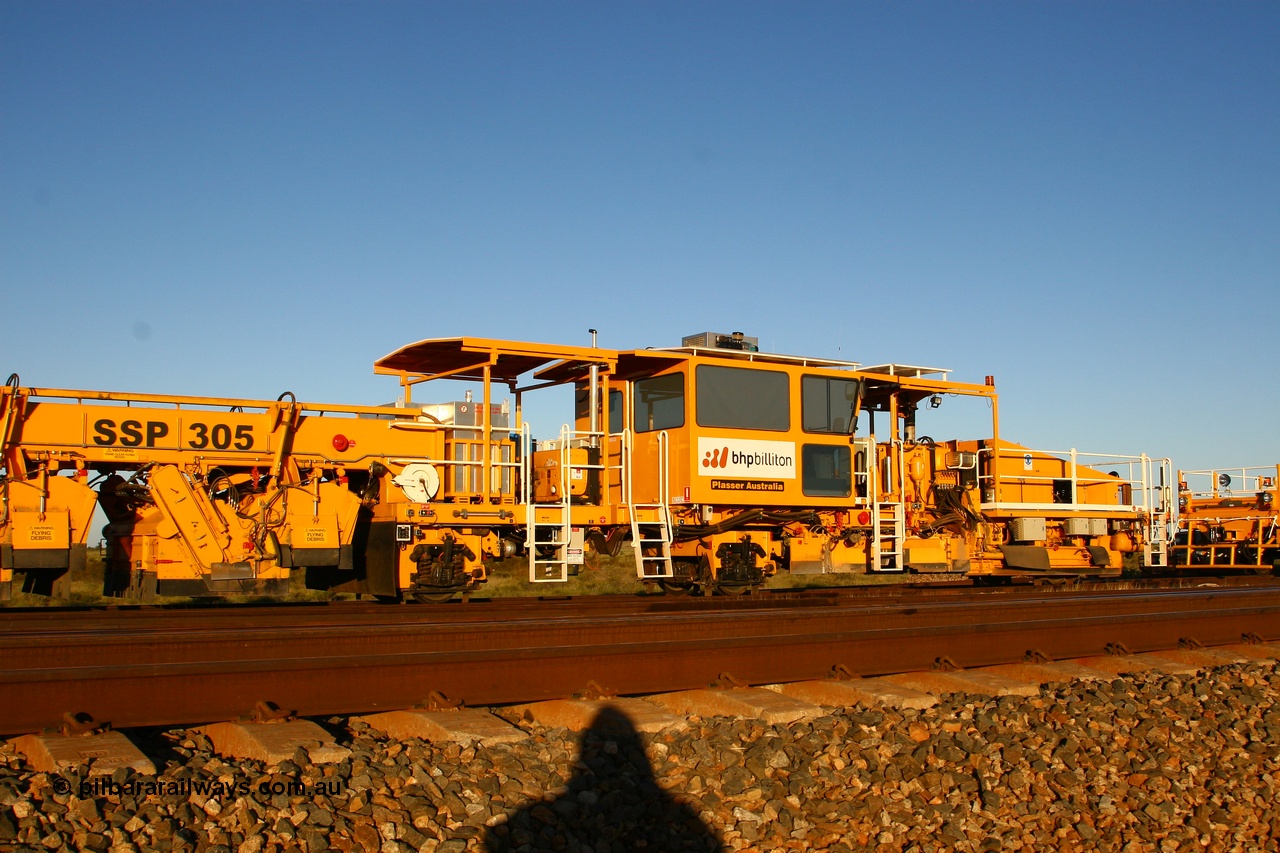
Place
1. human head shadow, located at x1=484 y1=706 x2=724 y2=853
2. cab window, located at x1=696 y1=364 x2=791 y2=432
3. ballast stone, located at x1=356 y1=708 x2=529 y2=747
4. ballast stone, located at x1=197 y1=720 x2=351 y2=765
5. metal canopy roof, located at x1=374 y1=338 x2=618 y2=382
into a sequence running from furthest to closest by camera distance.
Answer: cab window, located at x1=696 y1=364 x2=791 y2=432 → metal canopy roof, located at x1=374 y1=338 x2=618 y2=382 → ballast stone, located at x1=356 y1=708 x2=529 y2=747 → ballast stone, located at x1=197 y1=720 x2=351 y2=765 → human head shadow, located at x1=484 y1=706 x2=724 y2=853

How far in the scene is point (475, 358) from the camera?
43.1 feet

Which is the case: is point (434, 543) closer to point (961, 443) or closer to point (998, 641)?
point (998, 641)

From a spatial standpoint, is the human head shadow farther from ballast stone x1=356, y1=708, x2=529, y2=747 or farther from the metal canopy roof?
the metal canopy roof

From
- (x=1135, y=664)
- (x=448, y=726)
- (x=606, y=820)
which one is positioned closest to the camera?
(x=606, y=820)

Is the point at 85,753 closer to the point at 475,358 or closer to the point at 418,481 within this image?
the point at 418,481

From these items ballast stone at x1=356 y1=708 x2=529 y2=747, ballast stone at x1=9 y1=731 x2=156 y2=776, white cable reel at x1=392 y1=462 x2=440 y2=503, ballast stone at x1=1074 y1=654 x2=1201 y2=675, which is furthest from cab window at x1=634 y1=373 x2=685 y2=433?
ballast stone at x1=9 y1=731 x2=156 y2=776

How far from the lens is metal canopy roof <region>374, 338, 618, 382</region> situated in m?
12.3

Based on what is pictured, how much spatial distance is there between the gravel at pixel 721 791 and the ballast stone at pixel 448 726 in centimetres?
7

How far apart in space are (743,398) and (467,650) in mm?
7716

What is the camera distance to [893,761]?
5449 mm

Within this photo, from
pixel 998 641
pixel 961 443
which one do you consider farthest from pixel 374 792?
pixel 961 443

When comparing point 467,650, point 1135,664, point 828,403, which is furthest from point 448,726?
point 828,403

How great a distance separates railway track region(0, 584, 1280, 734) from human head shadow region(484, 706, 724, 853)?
139cm

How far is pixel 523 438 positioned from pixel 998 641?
5.89 m
